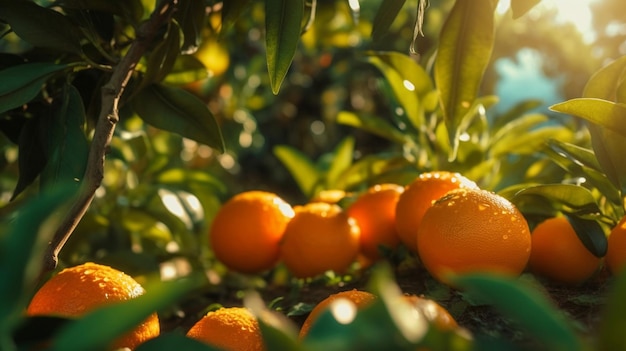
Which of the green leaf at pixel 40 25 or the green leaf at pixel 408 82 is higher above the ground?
the green leaf at pixel 40 25

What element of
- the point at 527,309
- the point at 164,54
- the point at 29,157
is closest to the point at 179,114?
the point at 164,54

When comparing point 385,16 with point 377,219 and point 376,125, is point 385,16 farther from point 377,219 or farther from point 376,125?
point 376,125

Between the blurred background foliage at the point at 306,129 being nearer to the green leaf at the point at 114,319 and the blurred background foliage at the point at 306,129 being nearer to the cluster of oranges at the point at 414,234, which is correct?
the cluster of oranges at the point at 414,234

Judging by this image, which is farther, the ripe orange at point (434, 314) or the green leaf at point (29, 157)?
the green leaf at point (29, 157)

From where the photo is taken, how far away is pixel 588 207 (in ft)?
2.90

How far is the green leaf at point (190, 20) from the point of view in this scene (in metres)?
1.00

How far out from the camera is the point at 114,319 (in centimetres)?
40

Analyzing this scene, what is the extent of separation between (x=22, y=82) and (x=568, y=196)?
0.70 m

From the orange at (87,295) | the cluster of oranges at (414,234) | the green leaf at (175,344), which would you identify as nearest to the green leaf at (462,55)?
the cluster of oranges at (414,234)

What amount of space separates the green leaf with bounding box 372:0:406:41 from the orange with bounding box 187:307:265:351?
428 millimetres

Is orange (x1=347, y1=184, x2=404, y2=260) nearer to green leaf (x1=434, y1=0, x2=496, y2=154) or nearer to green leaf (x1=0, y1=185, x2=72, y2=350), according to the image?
green leaf (x1=434, y1=0, x2=496, y2=154)

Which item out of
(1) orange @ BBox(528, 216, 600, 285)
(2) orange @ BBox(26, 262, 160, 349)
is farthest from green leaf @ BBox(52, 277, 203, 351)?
(1) orange @ BBox(528, 216, 600, 285)

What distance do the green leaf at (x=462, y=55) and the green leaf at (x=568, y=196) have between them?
13 cm

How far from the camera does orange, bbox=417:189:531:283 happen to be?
776mm
